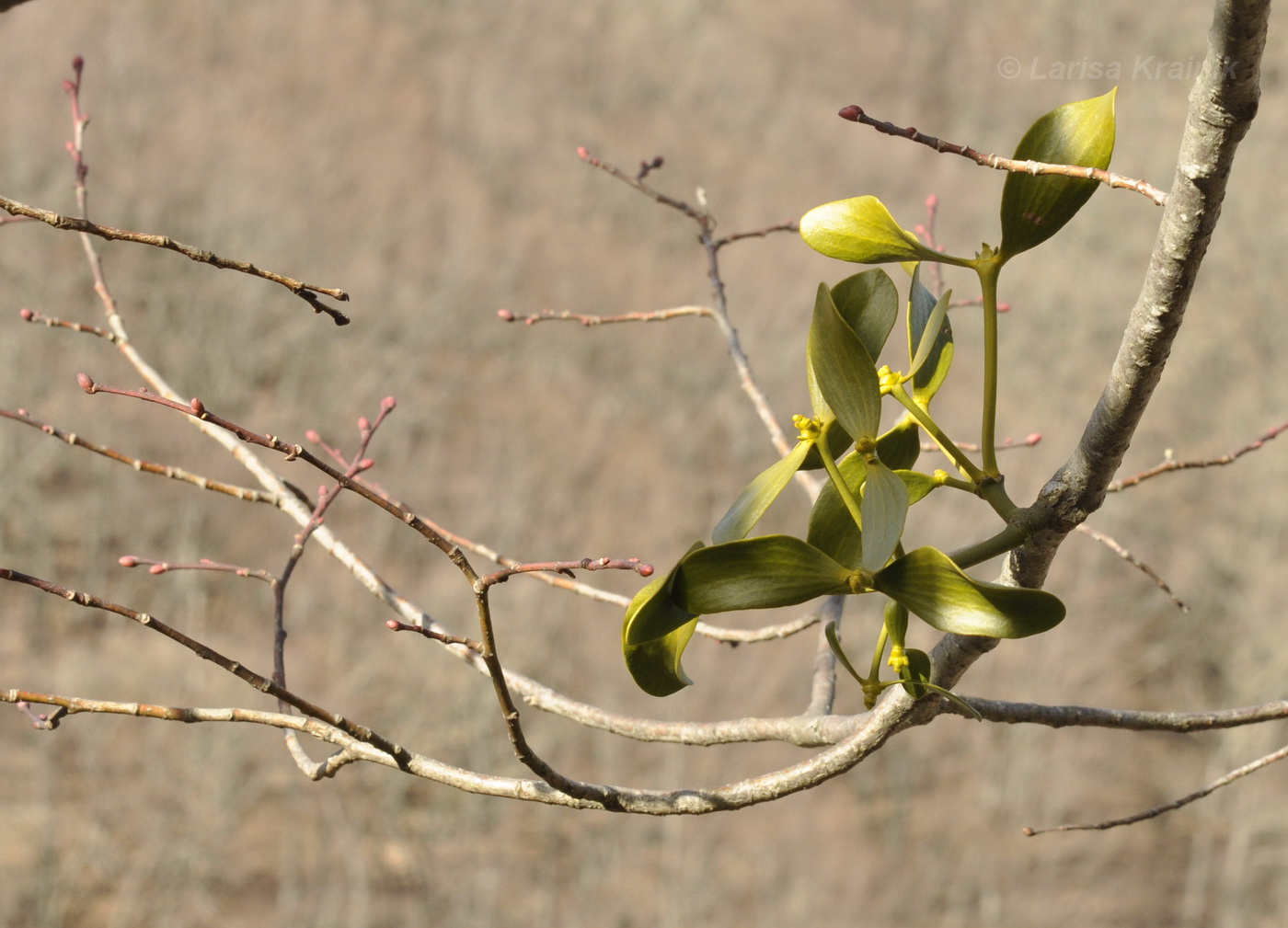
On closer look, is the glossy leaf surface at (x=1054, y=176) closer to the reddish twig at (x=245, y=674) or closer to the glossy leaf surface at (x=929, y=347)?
the glossy leaf surface at (x=929, y=347)

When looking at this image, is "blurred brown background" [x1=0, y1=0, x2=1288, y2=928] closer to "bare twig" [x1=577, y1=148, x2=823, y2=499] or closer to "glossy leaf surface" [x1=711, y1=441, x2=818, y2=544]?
"bare twig" [x1=577, y1=148, x2=823, y2=499]

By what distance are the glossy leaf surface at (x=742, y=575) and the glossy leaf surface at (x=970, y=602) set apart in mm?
31

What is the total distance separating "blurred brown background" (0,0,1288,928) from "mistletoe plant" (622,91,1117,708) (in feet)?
18.4

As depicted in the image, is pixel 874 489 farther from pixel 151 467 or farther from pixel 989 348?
Result: pixel 151 467

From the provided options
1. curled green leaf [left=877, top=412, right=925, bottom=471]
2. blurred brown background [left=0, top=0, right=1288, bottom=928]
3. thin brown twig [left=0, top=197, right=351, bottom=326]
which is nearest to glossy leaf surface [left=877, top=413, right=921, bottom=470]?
curled green leaf [left=877, top=412, right=925, bottom=471]

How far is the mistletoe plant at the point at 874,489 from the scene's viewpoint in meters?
0.31

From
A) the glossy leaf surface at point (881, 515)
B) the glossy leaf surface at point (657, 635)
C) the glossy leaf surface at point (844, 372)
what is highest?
the glossy leaf surface at point (844, 372)

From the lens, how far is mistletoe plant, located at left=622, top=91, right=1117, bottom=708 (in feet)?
1.03

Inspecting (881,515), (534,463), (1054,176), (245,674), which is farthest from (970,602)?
(534,463)

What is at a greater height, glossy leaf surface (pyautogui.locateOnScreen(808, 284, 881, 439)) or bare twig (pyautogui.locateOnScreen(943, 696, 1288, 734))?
glossy leaf surface (pyautogui.locateOnScreen(808, 284, 881, 439))

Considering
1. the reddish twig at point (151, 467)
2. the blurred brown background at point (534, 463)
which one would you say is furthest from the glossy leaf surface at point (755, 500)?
the blurred brown background at point (534, 463)

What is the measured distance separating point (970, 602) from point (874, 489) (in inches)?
1.8

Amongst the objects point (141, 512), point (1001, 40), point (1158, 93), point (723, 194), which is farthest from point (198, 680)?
point (1001, 40)

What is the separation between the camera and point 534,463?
7770 millimetres
